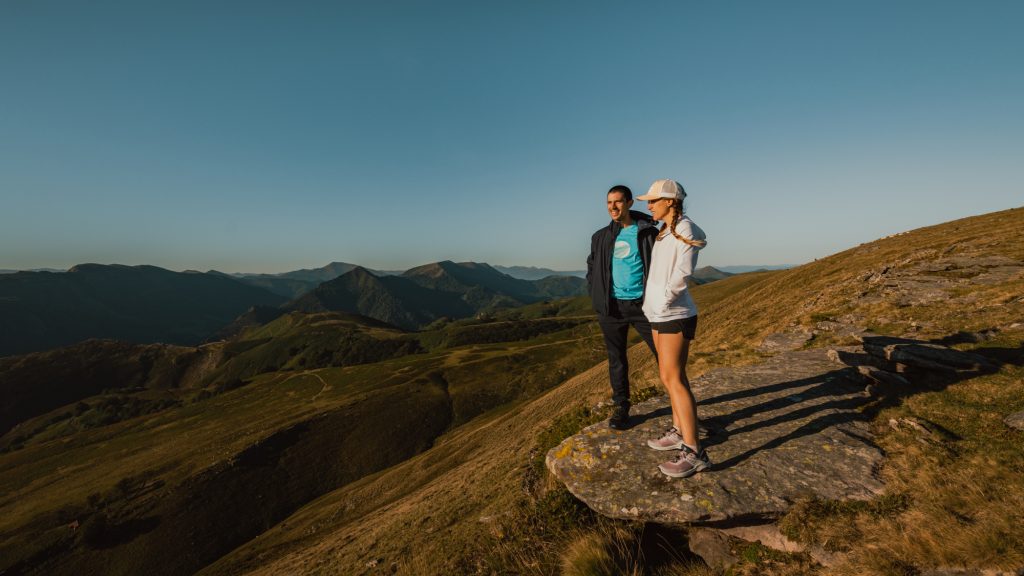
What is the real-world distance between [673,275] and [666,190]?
1424 mm

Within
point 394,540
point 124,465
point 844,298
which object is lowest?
point 124,465

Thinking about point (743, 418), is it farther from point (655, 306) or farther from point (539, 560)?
point (539, 560)

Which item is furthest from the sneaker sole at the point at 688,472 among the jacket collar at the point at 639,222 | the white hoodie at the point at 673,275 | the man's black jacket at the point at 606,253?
the jacket collar at the point at 639,222

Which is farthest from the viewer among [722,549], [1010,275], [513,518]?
[1010,275]

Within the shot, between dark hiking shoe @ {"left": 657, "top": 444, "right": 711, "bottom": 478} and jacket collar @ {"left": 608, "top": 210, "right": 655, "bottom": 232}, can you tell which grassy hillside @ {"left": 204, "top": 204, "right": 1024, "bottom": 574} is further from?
jacket collar @ {"left": 608, "top": 210, "right": 655, "bottom": 232}

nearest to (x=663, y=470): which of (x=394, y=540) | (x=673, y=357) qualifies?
(x=673, y=357)

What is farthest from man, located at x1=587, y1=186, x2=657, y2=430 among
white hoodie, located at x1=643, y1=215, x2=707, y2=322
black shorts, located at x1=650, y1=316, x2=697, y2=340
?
black shorts, located at x1=650, y1=316, x2=697, y2=340

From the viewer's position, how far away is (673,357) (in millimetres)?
6383

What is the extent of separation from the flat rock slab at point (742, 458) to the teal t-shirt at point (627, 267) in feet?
9.65

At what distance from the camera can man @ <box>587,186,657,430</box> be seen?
7244mm

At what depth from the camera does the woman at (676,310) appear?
6191mm

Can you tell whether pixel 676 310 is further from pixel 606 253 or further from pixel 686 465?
pixel 686 465

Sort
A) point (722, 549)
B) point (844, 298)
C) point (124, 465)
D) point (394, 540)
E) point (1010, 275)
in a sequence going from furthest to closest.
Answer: point (124, 465)
point (844, 298)
point (1010, 275)
point (394, 540)
point (722, 549)

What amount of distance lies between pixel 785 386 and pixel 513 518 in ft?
24.2
